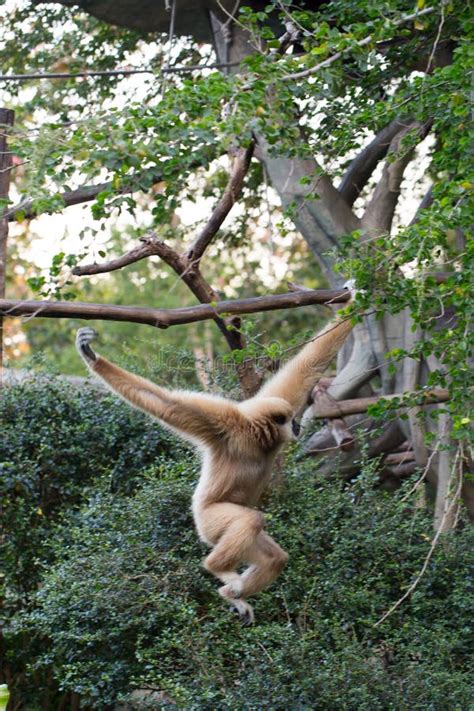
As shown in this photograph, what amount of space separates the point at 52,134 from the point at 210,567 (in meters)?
2.47

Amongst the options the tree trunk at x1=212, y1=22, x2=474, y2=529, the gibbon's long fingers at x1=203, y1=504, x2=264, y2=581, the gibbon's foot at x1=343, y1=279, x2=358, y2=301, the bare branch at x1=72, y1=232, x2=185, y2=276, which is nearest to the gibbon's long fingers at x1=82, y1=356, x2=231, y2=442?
the gibbon's long fingers at x1=203, y1=504, x2=264, y2=581

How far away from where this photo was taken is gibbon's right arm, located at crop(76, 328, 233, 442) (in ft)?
16.5

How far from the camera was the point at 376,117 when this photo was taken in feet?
19.2

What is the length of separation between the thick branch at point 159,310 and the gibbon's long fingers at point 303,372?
22 centimetres

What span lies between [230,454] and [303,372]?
720 millimetres

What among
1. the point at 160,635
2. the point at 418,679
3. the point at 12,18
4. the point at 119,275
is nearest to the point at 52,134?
the point at 160,635

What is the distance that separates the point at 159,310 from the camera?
5473 mm

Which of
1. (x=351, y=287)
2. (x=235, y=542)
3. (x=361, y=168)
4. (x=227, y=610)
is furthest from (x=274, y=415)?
(x=361, y=168)

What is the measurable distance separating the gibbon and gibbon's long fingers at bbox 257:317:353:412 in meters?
0.01

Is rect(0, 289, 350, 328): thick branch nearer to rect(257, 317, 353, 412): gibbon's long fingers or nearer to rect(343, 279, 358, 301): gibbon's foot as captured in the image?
rect(343, 279, 358, 301): gibbon's foot

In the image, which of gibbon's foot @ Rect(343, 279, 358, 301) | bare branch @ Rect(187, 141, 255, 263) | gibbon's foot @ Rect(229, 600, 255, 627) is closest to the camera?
gibbon's foot @ Rect(229, 600, 255, 627)

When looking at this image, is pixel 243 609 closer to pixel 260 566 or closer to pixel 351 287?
pixel 260 566

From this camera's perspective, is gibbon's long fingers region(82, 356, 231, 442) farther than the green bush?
No

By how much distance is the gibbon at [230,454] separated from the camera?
5090mm
